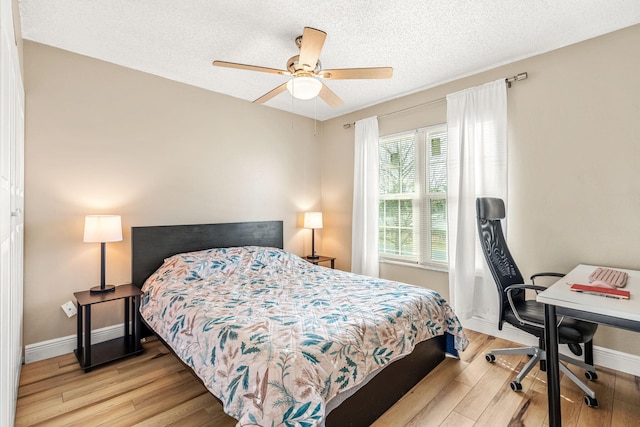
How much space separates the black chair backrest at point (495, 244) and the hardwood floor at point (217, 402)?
0.58m

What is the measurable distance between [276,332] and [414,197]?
2.45 m

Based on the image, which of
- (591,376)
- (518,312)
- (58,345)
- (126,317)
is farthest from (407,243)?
(58,345)

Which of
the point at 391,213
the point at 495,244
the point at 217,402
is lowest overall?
the point at 217,402

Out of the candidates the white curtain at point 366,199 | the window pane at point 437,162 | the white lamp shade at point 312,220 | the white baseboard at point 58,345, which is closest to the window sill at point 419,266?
the white curtain at point 366,199

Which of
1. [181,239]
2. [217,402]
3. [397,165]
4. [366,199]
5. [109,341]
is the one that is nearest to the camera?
[217,402]

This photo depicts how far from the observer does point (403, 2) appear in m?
2.01

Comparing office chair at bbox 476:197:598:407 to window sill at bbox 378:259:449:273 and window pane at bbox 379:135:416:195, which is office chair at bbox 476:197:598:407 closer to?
window sill at bbox 378:259:449:273

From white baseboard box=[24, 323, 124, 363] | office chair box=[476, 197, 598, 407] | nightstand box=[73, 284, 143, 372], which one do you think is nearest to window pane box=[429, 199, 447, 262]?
office chair box=[476, 197, 598, 407]

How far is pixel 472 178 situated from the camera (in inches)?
116

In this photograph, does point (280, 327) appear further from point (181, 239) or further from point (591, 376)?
point (591, 376)

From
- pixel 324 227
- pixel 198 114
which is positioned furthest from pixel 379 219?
pixel 198 114

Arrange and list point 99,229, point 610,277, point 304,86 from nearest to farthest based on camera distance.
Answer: point 610,277 → point 304,86 → point 99,229

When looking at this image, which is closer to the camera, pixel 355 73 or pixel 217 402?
pixel 217 402

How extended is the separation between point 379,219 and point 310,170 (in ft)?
4.21
